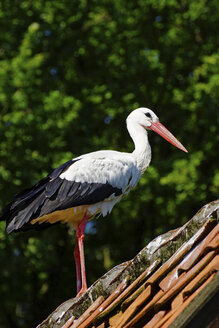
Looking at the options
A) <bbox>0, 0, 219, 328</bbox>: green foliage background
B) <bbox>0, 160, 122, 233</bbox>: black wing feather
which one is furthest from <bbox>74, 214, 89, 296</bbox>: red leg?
<bbox>0, 0, 219, 328</bbox>: green foliage background

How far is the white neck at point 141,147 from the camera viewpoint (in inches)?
359

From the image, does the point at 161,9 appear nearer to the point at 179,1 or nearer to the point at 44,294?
the point at 179,1

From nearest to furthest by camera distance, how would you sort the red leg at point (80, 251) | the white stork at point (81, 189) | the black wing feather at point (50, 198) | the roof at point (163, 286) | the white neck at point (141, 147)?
the roof at point (163, 286) → the black wing feather at point (50, 198) → the white stork at point (81, 189) → the red leg at point (80, 251) → the white neck at point (141, 147)

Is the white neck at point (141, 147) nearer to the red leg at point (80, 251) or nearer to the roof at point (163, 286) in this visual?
the red leg at point (80, 251)

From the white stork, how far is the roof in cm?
329

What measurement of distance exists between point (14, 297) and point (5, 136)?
355cm

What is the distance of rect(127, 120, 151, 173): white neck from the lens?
29.9 ft

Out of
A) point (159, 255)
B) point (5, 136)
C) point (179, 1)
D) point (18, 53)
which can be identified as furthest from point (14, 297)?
point (159, 255)

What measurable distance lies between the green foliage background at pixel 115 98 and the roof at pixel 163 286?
11.2 meters

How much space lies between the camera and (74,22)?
18594mm

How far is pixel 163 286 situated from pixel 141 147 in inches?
219

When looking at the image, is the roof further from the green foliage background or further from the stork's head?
the green foliage background

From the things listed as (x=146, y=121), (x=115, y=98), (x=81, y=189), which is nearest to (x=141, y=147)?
(x=146, y=121)

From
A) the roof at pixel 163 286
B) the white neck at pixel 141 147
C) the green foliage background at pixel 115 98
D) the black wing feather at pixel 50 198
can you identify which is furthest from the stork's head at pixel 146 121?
the green foliage background at pixel 115 98
